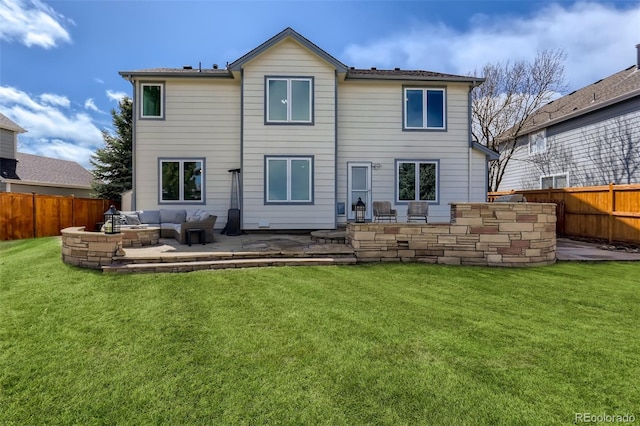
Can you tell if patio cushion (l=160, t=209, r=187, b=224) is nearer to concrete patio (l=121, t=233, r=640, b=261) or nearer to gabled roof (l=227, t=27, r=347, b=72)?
concrete patio (l=121, t=233, r=640, b=261)

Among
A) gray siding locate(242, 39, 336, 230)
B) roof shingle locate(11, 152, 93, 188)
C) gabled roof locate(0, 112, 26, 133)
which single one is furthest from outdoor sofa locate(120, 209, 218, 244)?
gabled roof locate(0, 112, 26, 133)

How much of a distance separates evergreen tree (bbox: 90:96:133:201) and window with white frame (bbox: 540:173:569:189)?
878 inches

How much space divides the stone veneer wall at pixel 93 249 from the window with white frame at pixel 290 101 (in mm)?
6360

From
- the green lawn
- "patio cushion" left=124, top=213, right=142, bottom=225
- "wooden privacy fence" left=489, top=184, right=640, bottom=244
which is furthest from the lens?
"patio cushion" left=124, top=213, right=142, bottom=225

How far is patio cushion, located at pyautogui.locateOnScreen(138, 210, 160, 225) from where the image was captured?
995 cm

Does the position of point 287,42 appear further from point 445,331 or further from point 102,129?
point 102,129

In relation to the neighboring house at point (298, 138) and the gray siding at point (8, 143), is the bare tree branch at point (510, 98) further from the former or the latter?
the gray siding at point (8, 143)

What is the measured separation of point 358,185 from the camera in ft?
37.9

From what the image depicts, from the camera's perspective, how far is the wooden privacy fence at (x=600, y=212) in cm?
907

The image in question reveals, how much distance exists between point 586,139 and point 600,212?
209 inches

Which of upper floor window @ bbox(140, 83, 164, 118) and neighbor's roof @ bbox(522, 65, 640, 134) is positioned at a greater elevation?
neighbor's roof @ bbox(522, 65, 640, 134)

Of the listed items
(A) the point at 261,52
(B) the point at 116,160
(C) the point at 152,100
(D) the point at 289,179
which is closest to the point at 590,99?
(D) the point at 289,179

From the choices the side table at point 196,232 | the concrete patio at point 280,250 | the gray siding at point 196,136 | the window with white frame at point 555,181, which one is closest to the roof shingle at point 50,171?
the gray siding at point 196,136

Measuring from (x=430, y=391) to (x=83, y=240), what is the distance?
6575 millimetres
